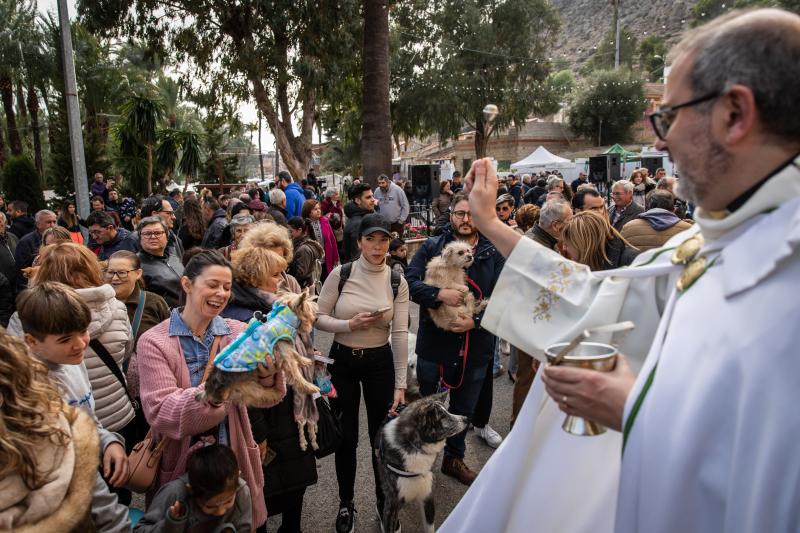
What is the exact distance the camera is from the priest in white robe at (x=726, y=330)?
108 cm

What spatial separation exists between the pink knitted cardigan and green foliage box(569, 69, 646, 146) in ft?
157

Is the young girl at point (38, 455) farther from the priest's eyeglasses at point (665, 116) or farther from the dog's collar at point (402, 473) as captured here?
the priest's eyeglasses at point (665, 116)

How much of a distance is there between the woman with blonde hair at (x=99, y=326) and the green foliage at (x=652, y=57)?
8515 centimetres

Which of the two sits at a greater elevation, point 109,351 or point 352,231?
point 352,231

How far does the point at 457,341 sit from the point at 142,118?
50.1ft

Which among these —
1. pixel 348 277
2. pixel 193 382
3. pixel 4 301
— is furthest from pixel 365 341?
pixel 4 301

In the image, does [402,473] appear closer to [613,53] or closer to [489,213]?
[489,213]

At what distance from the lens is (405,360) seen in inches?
151

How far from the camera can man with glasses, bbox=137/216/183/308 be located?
481cm

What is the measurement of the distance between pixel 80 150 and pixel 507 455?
11.2 m

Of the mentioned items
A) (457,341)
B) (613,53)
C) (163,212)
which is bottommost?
(457,341)

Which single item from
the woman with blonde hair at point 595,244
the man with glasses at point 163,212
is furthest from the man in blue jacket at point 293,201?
the woman with blonde hair at point 595,244

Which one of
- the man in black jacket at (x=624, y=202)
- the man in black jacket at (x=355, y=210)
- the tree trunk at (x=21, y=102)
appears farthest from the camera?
the tree trunk at (x=21, y=102)

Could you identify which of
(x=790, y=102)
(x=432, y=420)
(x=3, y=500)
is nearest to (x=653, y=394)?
(x=790, y=102)
